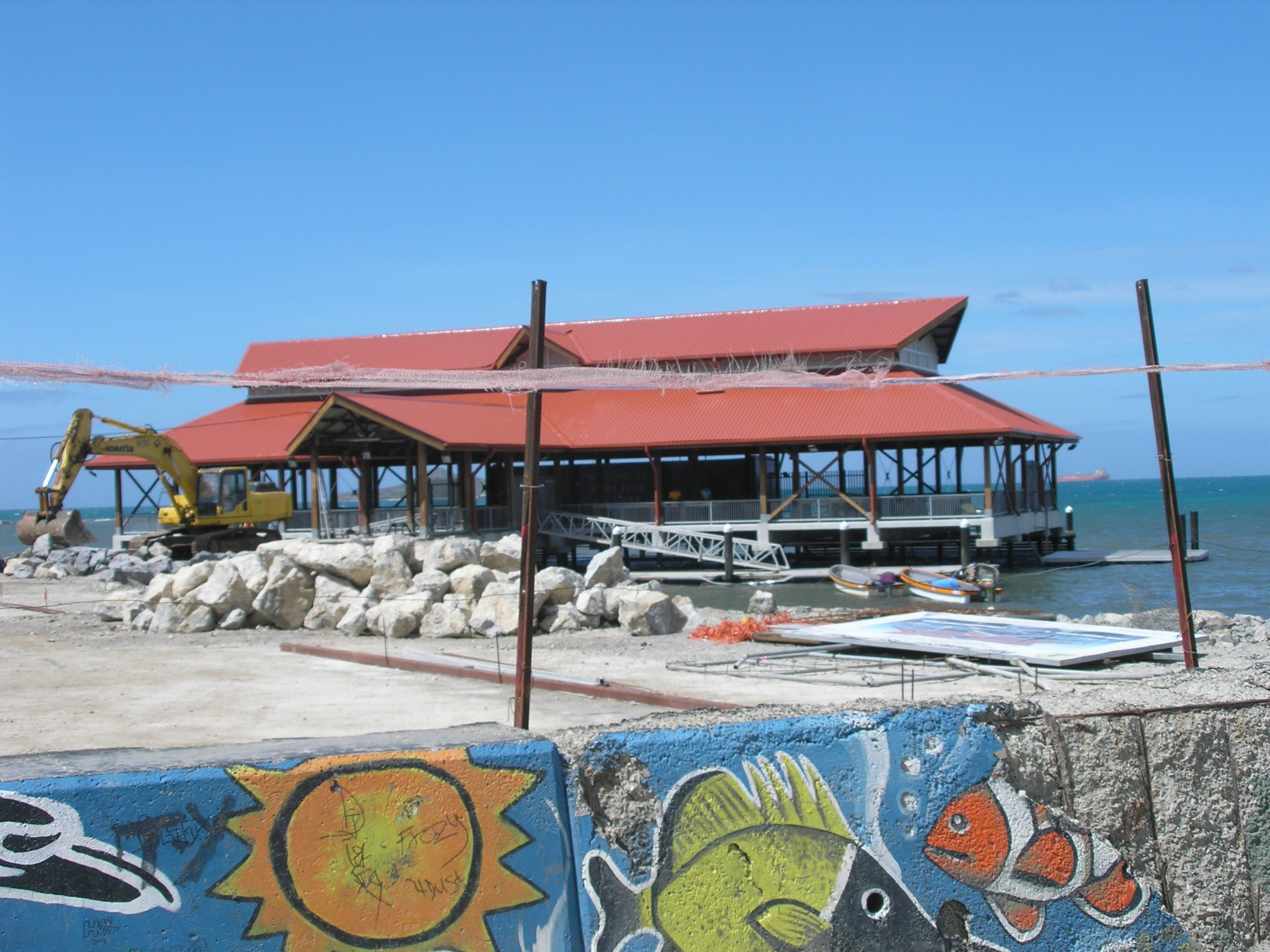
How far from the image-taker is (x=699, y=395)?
33906 millimetres

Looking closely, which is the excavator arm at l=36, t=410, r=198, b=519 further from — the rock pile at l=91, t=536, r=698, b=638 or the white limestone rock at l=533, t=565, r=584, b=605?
the white limestone rock at l=533, t=565, r=584, b=605

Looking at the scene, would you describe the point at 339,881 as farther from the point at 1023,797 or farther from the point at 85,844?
the point at 1023,797

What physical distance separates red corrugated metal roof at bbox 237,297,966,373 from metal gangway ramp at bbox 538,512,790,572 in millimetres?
5748

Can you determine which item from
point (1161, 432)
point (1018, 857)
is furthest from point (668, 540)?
point (1018, 857)

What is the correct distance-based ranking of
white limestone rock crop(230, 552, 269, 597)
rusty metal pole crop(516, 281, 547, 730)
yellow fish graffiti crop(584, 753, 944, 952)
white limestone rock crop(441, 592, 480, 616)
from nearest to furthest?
yellow fish graffiti crop(584, 753, 944, 952), rusty metal pole crop(516, 281, 547, 730), white limestone rock crop(441, 592, 480, 616), white limestone rock crop(230, 552, 269, 597)

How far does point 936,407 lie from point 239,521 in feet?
62.6

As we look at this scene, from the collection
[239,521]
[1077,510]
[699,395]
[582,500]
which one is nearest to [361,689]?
[239,521]

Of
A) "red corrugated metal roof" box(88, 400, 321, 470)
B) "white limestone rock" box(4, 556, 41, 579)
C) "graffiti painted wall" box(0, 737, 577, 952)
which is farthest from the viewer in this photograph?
"red corrugated metal roof" box(88, 400, 321, 470)

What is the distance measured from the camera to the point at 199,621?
1758cm

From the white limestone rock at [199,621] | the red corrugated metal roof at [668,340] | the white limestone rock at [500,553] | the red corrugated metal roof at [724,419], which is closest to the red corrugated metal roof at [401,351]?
the red corrugated metal roof at [668,340]

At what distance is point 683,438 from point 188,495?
44.2 feet

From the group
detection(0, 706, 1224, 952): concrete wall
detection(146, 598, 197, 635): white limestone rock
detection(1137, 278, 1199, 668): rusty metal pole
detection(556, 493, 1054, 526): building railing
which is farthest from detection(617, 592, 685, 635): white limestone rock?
detection(556, 493, 1054, 526): building railing

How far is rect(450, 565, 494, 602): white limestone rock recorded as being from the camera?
59.3ft

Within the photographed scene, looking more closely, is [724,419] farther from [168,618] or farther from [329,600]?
[168,618]
